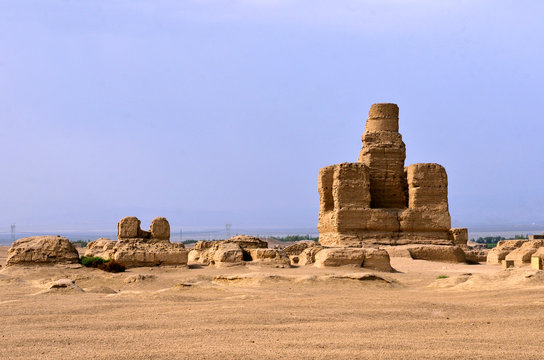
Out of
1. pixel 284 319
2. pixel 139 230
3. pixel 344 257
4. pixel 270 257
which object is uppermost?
pixel 139 230

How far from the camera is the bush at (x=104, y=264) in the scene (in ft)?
49.8

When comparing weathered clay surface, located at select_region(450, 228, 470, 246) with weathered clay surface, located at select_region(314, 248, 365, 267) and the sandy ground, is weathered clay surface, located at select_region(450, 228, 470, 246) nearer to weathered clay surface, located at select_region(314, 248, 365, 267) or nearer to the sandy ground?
weathered clay surface, located at select_region(314, 248, 365, 267)

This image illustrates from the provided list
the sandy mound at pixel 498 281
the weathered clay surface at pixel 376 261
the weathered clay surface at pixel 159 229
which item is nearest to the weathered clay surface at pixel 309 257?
the weathered clay surface at pixel 376 261

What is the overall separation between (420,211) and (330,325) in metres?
18.7

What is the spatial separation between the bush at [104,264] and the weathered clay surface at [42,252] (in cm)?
34

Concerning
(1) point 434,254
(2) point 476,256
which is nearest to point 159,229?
(1) point 434,254

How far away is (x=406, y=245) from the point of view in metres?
24.2

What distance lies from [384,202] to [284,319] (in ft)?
64.1

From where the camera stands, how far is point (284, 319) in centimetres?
757

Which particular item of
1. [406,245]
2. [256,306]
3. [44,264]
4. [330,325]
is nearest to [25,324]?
[256,306]

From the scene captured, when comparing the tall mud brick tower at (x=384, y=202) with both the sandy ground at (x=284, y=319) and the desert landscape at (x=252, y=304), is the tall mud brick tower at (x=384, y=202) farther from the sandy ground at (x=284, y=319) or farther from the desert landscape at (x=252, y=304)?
the sandy ground at (x=284, y=319)

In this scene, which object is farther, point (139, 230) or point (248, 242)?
point (248, 242)

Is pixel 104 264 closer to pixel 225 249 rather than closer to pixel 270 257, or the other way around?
pixel 225 249

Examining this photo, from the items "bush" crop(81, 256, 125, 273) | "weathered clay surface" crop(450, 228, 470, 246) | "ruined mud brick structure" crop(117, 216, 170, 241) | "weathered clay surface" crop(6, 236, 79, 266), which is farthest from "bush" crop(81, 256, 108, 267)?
"weathered clay surface" crop(450, 228, 470, 246)
